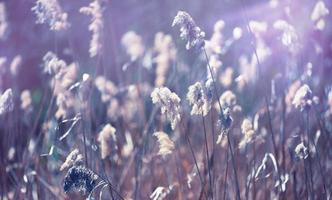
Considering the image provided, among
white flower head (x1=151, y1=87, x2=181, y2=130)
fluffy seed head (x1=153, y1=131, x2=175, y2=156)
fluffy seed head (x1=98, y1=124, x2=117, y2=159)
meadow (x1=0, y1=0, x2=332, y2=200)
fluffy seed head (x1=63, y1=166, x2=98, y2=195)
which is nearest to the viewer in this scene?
fluffy seed head (x1=63, y1=166, x2=98, y2=195)

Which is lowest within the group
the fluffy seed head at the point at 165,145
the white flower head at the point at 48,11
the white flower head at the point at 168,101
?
the fluffy seed head at the point at 165,145

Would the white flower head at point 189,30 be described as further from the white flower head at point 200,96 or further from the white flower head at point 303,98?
the white flower head at point 303,98

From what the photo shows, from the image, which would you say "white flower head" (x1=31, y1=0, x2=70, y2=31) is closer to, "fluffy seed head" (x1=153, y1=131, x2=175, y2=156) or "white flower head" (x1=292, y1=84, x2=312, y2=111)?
"fluffy seed head" (x1=153, y1=131, x2=175, y2=156)

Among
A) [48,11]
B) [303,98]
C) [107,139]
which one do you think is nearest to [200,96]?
[303,98]

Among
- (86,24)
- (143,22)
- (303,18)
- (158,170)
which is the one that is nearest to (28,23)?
(86,24)

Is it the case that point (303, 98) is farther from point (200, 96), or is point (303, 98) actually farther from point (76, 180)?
point (76, 180)

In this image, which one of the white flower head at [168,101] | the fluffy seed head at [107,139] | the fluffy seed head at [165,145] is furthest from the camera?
the fluffy seed head at [107,139]

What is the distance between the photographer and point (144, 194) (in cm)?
332

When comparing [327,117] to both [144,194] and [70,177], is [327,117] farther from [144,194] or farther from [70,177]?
[70,177]

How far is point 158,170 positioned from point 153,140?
0.36 meters

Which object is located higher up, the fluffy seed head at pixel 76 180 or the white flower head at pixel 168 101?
the white flower head at pixel 168 101

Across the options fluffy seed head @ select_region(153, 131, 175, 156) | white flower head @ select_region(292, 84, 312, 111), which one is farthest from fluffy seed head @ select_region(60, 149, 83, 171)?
white flower head @ select_region(292, 84, 312, 111)

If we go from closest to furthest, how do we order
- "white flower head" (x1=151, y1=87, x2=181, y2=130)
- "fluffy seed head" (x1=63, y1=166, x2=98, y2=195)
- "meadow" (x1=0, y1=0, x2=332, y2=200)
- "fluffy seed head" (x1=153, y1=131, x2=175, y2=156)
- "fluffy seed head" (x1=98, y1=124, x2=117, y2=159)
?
"fluffy seed head" (x1=63, y1=166, x2=98, y2=195) < "white flower head" (x1=151, y1=87, x2=181, y2=130) < "fluffy seed head" (x1=153, y1=131, x2=175, y2=156) < "meadow" (x1=0, y1=0, x2=332, y2=200) < "fluffy seed head" (x1=98, y1=124, x2=117, y2=159)

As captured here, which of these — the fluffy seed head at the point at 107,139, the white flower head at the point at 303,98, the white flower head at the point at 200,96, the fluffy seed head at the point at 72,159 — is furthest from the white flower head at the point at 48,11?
the white flower head at the point at 303,98
